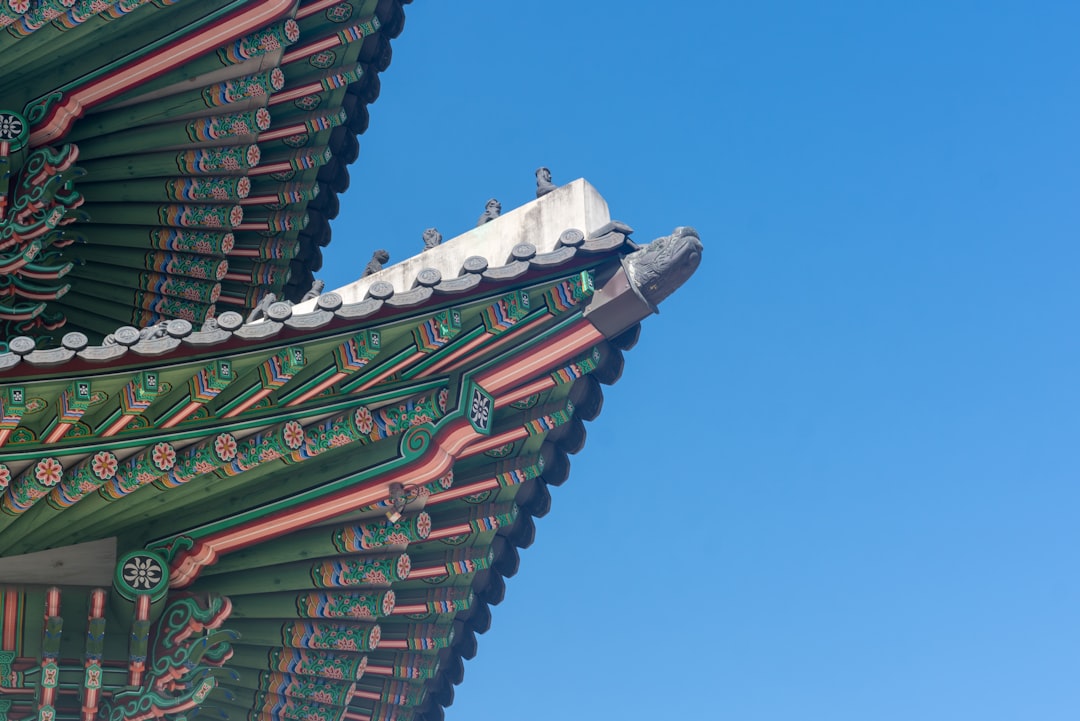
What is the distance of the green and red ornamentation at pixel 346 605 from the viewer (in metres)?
11.5

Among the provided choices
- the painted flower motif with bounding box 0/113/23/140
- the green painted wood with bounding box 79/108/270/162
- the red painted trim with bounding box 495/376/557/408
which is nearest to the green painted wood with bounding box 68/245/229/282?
the green painted wood with bounding box 79/108/270/162

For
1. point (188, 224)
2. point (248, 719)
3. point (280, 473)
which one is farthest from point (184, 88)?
point (248, 719)

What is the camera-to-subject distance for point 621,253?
11023mm

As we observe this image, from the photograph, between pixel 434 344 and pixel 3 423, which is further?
pixel 434 344

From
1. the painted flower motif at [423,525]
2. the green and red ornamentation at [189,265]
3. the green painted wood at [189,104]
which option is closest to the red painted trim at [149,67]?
the green painted wood at [189,104]

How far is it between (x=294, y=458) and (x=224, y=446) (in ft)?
1.43

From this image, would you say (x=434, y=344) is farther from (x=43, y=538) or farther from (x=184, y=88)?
(x=184, y=88)

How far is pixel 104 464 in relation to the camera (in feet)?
34.1

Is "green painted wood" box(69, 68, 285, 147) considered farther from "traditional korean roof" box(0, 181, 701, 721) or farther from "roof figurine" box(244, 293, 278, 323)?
"traditional korean roof" box(0, 181, 701, 721)

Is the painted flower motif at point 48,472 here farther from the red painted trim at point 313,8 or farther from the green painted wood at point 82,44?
→ the red painted trim at point 313,8

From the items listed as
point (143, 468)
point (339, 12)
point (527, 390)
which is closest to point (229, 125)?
point (339, 12)

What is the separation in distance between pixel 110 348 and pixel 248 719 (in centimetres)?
298

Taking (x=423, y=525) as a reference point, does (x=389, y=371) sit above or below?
above

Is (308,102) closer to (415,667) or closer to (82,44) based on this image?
(82,44)
